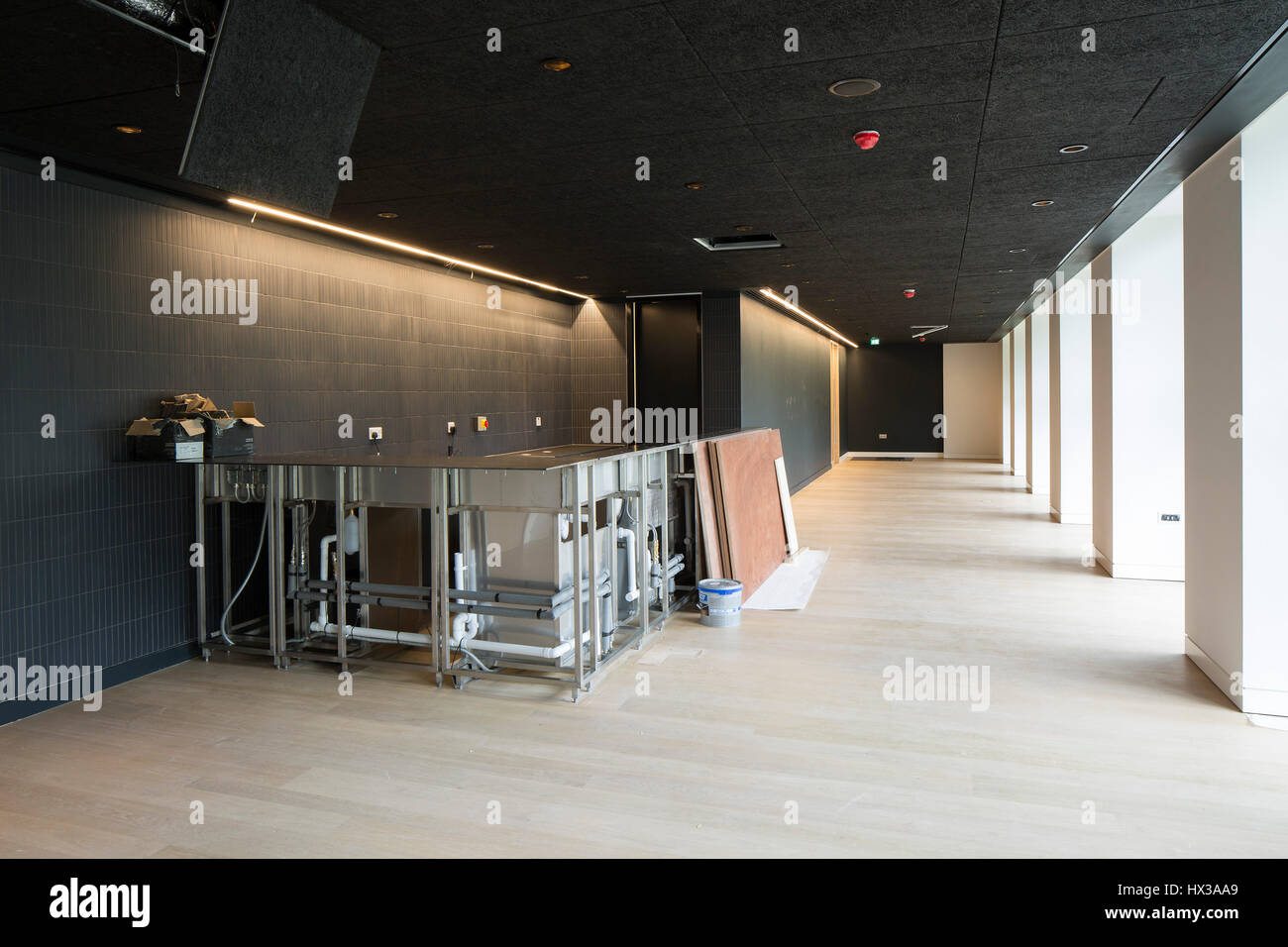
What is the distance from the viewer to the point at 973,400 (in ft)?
62.2

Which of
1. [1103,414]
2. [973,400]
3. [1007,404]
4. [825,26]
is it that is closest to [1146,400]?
[1103,414]

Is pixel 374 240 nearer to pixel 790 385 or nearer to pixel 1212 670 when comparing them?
pixel 1212 670

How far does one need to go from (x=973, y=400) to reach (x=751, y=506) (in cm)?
1416

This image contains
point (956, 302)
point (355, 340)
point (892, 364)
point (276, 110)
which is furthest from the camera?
point (892, 364)

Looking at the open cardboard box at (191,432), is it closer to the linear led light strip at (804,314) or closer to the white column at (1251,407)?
the white column at (1251,407)

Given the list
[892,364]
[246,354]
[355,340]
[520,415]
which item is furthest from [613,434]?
[892,364]

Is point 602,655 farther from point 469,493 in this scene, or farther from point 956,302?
point 956,302

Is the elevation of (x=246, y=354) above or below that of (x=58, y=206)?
below

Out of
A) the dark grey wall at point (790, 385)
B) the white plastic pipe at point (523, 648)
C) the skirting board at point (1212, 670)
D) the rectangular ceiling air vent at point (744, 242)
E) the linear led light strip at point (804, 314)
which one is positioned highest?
the linear led light strip at point (804, 314)

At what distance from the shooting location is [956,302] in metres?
10.6

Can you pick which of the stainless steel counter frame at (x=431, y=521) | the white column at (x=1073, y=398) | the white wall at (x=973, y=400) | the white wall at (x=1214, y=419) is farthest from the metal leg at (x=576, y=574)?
the white wall at (x=973, y=400)

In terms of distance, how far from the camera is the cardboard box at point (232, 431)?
4.36 meters

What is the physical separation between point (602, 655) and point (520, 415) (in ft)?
12.4

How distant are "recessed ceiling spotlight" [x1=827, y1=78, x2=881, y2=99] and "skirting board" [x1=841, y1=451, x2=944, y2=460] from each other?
16641 millimetres
